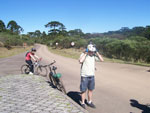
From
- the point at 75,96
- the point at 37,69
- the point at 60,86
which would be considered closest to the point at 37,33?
the point at 37,69

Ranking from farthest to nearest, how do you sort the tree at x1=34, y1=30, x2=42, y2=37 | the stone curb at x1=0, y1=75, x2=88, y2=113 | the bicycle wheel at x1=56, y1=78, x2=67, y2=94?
the tree at x1=34, y1=30, x2=42, y2=37, the bicycle wheel at x1=56, y1=78, x2=67, y2=94, the stone curb at x1=0, y1=75, x2=88, y2=113

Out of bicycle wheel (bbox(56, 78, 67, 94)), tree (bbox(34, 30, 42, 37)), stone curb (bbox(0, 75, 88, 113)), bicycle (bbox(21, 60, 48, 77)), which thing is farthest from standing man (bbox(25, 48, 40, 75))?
tree (bbox(34, 30, 42, 37))

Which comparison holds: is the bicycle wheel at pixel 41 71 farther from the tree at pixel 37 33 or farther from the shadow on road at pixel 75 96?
the tree at pixel 37 33

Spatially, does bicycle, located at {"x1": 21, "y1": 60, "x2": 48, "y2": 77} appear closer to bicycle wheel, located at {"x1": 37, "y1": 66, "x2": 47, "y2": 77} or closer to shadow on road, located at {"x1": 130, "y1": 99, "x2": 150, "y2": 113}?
bicycle wheel, located at {"x1": 37, "y1": 66, "x2": 47, "y2": 77}

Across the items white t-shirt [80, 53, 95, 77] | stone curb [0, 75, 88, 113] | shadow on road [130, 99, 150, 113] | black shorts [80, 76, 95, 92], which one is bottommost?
shadow on road [130, 99, 150, 113]

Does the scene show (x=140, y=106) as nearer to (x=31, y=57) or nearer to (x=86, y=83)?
(x=86, y=83)

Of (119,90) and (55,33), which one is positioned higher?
(55,33)

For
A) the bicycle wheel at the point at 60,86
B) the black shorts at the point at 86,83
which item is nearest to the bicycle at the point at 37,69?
the bicycle wheel at the point at 60,86

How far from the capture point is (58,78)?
18.8 feet

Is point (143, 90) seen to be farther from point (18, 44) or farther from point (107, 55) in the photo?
point (18, 44)

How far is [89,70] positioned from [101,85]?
111 inches

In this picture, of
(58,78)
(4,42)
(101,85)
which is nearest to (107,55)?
(101,85)

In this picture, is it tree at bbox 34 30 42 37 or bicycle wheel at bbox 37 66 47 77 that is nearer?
bicycle wheel at bbox 37 66 47 77

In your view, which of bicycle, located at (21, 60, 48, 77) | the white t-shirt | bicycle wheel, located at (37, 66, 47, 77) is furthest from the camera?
bicycle wheel, located at (37, 66, 47, 77)
